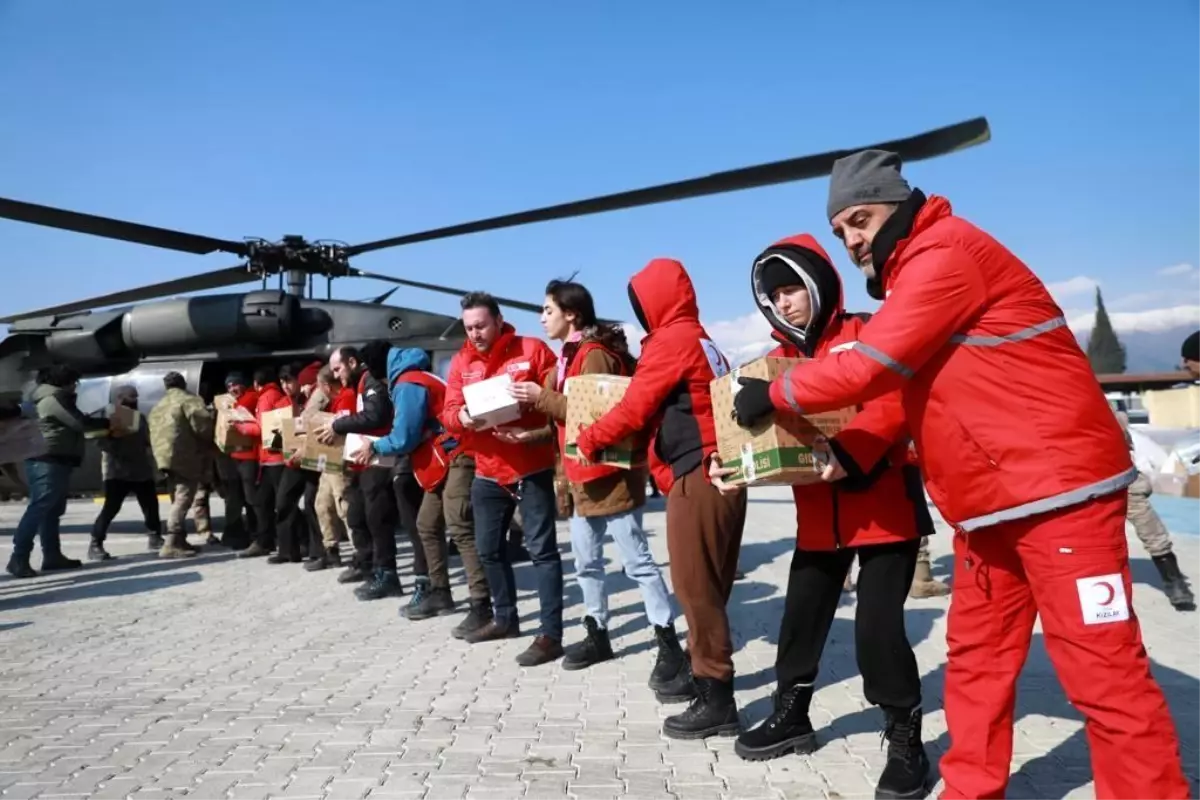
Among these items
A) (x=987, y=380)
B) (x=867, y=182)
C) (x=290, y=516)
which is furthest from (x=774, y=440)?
(x=290, y=516)

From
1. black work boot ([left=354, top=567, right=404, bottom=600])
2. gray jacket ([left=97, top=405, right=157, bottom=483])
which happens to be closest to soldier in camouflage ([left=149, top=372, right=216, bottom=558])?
gray jacket ([left=97, top=405, right=157, bottom=483])

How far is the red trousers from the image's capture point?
2.00 metres

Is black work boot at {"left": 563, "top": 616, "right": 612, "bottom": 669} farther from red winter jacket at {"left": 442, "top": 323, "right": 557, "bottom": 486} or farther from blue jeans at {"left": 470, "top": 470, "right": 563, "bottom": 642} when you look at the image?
red winter jacket at {"left": 442, "top": 323, "right": 557, "bottom": 486}

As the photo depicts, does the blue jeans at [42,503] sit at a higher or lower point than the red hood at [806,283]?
lower

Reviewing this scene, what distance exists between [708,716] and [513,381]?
2117mm

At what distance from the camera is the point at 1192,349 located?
4930mm

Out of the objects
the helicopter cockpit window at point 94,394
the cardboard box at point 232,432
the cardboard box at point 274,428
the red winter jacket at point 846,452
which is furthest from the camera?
the helicopter cockpit window at point 94,394

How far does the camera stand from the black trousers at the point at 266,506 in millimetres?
8820

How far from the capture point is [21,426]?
7730 mm

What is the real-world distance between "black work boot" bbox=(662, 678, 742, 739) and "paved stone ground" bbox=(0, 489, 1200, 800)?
0.06m

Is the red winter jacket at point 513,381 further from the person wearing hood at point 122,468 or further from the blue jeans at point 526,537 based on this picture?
the person wearing hood at point 122,468

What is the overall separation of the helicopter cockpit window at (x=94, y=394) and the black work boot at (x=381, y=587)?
6367 mm

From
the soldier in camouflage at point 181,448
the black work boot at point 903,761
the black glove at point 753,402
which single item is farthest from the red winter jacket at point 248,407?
the black work boot at point 903,761

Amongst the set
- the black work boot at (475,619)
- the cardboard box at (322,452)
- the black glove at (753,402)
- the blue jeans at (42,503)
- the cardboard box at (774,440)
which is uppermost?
the black glove at (753,402)
